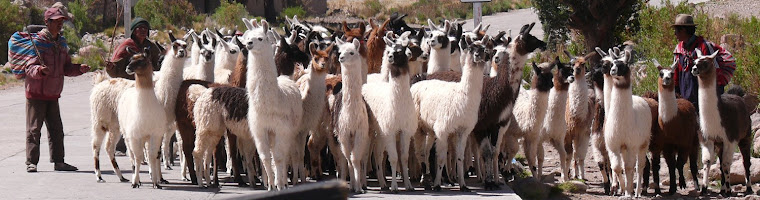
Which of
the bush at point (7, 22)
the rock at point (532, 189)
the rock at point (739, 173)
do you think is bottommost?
the rock at point (532, 189)

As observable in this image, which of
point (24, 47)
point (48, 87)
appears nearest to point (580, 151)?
point (48, 87)

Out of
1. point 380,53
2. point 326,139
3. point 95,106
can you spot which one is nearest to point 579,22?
point 380,53

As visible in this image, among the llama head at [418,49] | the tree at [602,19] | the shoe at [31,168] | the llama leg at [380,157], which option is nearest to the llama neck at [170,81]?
the shoe at [31,168]

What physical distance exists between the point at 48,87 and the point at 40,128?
47 cm

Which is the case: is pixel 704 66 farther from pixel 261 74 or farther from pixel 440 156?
pixel 261 74

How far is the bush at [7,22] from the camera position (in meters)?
31.8

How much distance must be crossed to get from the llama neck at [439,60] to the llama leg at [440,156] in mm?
2600

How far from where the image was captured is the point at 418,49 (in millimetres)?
12164

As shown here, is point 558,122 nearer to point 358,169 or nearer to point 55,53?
point 358,169

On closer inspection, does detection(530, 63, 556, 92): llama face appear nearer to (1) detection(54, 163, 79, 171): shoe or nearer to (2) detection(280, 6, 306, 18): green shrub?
(1) detection(54, 163, 79, 171): shoe

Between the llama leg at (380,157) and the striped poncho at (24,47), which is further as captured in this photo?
the striped poncho at (24,47)

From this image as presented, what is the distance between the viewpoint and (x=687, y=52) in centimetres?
1149

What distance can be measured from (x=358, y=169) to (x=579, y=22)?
10944 mm

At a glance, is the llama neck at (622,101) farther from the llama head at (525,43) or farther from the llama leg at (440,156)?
the llama leg at (440,156)
